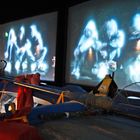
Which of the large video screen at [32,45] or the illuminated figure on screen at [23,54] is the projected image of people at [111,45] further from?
the illuminated figure on screen at [23,54]

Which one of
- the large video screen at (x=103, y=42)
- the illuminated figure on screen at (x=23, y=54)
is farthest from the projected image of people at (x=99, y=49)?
the illuminated figure on screen at (x=23, y=54)

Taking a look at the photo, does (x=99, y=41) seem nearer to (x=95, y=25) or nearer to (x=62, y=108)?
(x=95, y=25)

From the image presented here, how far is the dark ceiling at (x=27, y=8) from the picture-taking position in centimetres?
352

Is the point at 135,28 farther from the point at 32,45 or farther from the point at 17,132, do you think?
the point at 17,132

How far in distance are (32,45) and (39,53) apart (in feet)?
0.71

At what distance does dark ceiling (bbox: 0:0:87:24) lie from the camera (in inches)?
139

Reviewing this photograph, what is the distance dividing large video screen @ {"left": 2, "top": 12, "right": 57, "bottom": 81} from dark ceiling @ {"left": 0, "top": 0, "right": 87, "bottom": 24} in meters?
0.07

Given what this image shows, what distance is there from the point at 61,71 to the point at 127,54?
3.49 ft

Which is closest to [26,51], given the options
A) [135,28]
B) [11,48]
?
[11,48]

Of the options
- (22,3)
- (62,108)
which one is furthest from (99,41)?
(62,108)

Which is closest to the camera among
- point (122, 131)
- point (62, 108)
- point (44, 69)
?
point (122, 131)

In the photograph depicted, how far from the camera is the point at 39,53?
12.9ft

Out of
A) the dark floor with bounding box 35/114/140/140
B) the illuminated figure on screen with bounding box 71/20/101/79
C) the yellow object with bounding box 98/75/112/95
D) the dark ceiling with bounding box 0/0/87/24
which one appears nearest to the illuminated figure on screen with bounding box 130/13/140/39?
the illuminated figure on screen with bounding box 71/20/101/79

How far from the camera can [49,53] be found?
3.72 m
